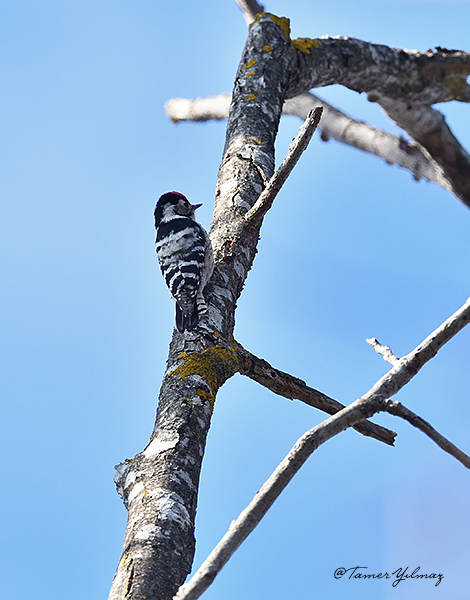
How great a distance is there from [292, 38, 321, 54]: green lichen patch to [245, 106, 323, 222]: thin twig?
1633mm

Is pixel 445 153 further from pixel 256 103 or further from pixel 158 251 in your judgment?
pixel 158 251

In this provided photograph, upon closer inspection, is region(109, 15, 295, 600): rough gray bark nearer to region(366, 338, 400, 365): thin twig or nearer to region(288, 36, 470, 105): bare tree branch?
region(288, 36, 470, 105): bare tree branch

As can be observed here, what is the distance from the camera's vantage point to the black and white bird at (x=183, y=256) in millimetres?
2857

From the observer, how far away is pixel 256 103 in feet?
12.5

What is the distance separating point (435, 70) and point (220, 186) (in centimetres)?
260

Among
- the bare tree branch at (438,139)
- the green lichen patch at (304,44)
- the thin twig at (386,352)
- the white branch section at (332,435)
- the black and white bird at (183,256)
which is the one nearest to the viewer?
the white branch section at (332,435)

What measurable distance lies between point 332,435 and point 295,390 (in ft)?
3.53

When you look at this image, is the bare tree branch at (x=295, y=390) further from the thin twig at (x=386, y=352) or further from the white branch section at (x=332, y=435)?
the white branch section at (x=332, y=435)

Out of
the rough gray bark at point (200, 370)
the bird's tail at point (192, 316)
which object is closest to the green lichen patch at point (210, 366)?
the rough gray bark at point (200, 370)

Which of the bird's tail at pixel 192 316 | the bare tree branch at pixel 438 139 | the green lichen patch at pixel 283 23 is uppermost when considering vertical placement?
the bare tree branch at pixel 438 139

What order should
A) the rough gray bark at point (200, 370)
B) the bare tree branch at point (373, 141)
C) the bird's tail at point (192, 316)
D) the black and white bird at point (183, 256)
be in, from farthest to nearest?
1. the bare tree branch at point (373, 141)
2. the black and white bird at point (183, 256)
3. the bird's tail at point (192, 316)
4. the rough gray bark at point (200, 370)

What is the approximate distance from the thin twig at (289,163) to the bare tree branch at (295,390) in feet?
2.66

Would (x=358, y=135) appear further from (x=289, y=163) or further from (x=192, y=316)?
(x=192, y=316)

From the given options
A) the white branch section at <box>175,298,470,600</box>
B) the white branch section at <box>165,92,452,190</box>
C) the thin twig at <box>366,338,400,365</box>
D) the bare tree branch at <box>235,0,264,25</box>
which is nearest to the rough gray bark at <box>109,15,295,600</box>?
the white branch section at <box>175,298,470,600</box>
